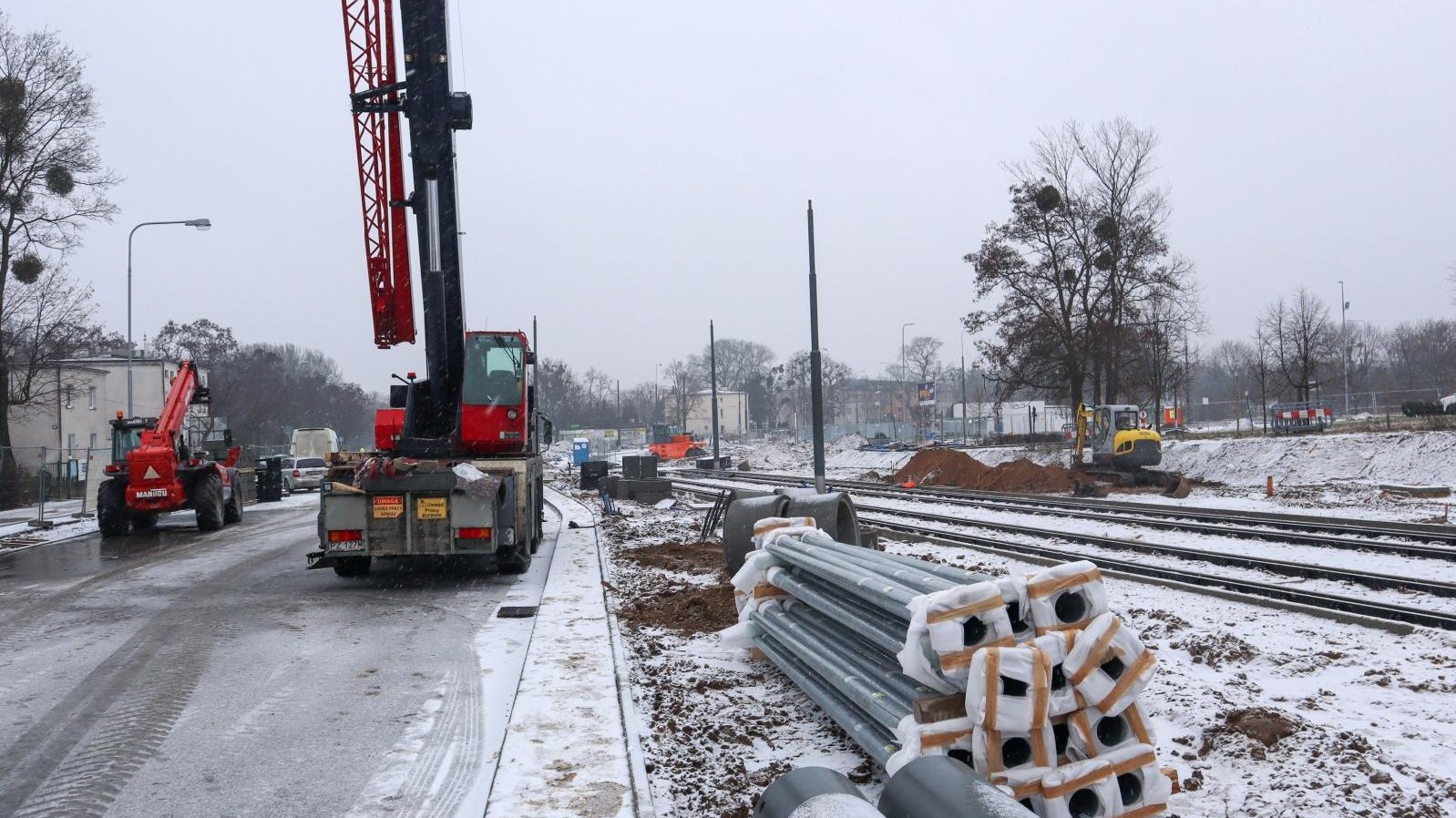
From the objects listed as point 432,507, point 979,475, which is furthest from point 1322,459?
point 432,507

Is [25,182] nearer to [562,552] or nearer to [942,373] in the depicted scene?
[562,552]

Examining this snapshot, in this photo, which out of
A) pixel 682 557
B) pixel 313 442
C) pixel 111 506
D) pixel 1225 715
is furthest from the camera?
pixel 313 442

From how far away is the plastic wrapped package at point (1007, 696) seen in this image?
415 cm

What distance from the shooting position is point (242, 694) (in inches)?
285

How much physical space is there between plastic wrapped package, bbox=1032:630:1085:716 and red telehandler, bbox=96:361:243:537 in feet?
67.2

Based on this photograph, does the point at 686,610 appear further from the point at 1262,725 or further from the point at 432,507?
the point at 1262,725

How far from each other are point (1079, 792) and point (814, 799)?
1869 millimetres

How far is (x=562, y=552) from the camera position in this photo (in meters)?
15.6

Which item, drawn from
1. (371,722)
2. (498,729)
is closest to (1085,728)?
(498,729)

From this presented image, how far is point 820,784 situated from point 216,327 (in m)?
71.6

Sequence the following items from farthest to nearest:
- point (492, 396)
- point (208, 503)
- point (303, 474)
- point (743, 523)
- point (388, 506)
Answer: point (303, 474) < point (208, 503) < point (492, 396) < point (388, 506) < point (743, 523)

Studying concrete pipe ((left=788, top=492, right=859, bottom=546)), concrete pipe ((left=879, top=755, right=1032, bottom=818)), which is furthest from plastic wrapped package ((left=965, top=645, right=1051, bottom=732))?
concrete pipe ((left=788, top=492, right=859, bottom=546))

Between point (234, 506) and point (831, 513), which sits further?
point (234, 506)

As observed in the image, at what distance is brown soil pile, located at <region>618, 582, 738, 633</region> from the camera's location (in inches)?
372
